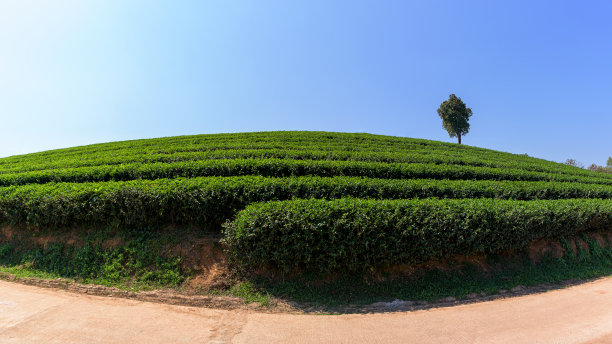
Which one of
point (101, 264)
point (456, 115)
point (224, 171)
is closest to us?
point (101, 264)

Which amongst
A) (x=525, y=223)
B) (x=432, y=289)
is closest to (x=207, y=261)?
(x=432, y=289)

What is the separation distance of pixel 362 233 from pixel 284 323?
2.18m

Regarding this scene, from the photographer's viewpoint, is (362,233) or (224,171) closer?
(362,233)

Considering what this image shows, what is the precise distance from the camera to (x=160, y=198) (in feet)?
21.3

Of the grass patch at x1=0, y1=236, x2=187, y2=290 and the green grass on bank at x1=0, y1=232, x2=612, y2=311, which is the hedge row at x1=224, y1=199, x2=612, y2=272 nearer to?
the green grass on bank at x1=0, y1=232, x2=612, y2=311

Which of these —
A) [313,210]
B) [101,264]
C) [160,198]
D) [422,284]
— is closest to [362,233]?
[313,210]

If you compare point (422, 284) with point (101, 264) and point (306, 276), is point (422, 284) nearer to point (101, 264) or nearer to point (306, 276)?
point (306, 276)

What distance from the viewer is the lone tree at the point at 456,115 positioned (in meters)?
34.8

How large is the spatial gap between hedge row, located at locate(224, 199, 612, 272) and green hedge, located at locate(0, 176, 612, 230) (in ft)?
3.47

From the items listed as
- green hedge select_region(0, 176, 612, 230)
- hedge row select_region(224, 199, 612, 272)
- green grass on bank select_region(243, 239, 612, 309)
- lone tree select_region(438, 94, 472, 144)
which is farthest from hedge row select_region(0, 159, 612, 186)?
lone tree select_region(438, 94, 472, 144)

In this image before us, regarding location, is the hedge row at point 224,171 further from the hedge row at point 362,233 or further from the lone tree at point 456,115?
the lone tree at point 456,115

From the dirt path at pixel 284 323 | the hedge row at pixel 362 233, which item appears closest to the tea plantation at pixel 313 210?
the hedge row at pixel 362 233

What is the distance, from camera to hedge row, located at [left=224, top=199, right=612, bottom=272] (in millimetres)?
5055

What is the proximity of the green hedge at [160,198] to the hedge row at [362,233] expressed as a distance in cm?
106
